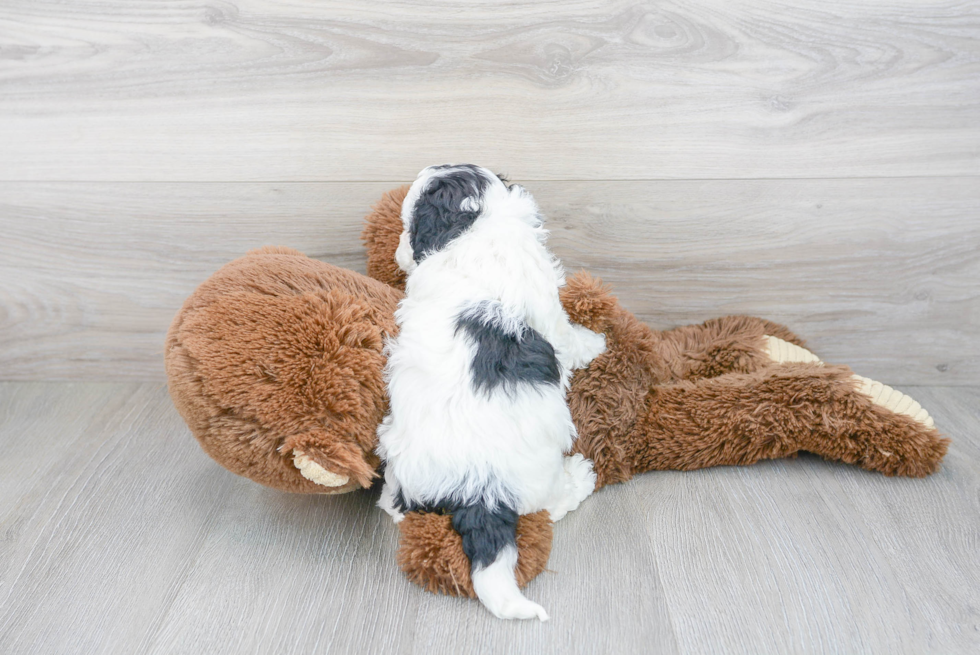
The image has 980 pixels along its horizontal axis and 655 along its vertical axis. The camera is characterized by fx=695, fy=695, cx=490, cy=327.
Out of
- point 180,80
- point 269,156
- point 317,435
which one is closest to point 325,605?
point 317,435

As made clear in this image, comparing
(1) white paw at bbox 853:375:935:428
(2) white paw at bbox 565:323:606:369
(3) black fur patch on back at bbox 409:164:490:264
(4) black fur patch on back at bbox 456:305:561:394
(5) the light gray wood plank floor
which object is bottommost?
(5) the light gray wood plank floor

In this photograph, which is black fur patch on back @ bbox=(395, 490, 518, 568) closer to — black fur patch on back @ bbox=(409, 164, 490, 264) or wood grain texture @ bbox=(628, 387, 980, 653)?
wood grain texture @ bbox=(628, 387, 980, 653)

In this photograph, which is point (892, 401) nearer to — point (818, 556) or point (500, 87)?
point (818, 556)

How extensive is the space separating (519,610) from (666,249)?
1.95ft

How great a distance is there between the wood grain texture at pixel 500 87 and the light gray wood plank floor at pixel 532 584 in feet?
1.44

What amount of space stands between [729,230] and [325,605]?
0.75 metres

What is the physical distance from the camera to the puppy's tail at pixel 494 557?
2.21ft

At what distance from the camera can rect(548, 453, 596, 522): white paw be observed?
2.68ft

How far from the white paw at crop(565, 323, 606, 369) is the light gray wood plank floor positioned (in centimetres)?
17

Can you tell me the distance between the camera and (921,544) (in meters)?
0.78

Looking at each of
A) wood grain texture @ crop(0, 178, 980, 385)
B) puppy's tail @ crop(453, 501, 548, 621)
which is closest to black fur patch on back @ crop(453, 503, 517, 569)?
puppy's tail @ crop(453, 501, 548, 621)

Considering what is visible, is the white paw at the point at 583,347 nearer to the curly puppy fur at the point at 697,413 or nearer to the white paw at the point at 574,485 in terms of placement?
the curly puppy fur at the point at 697,413

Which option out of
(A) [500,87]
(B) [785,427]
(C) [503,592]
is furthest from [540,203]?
(C) [503,592]

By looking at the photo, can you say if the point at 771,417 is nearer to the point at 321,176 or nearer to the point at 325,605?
the point at 325,605
